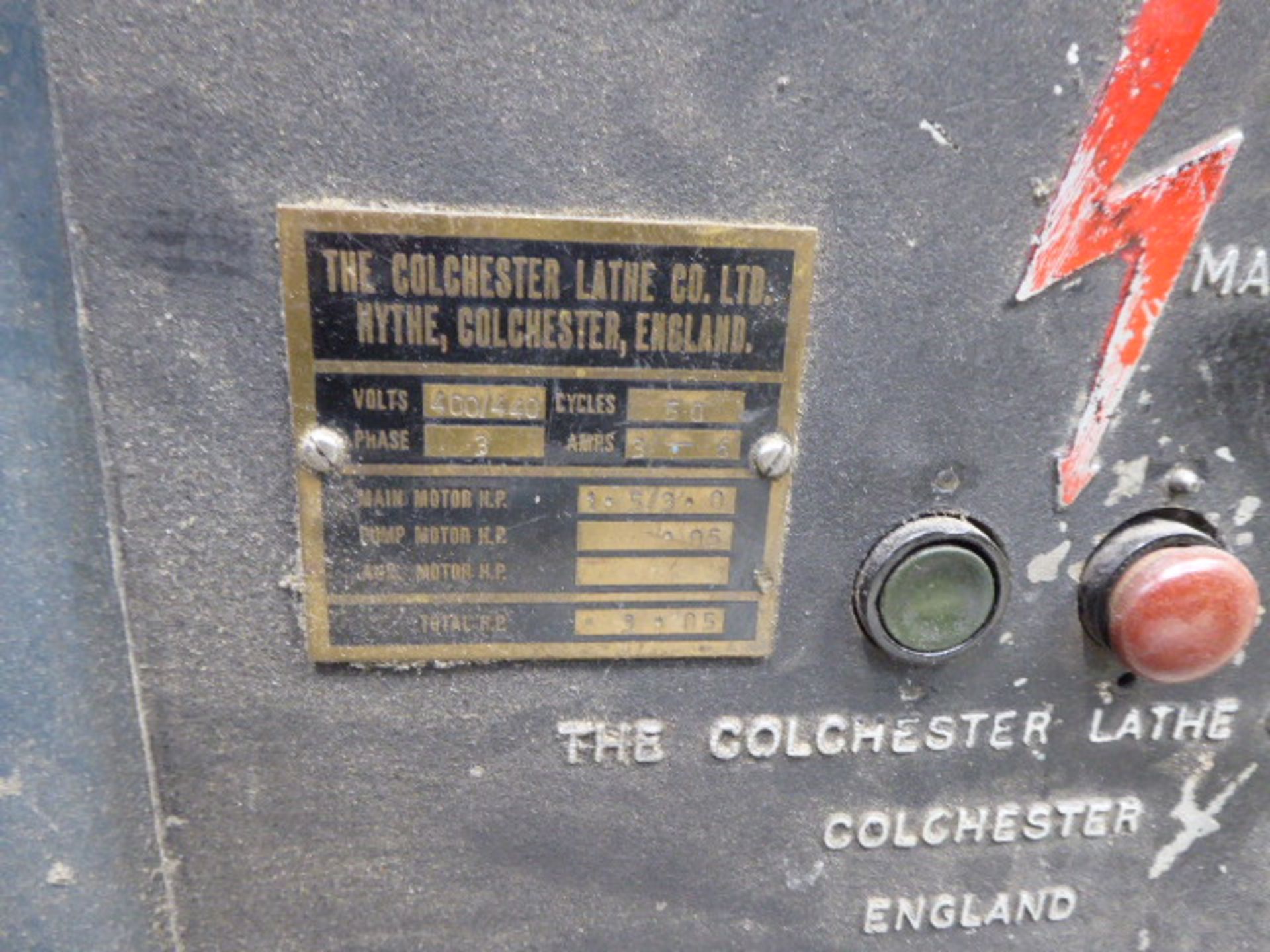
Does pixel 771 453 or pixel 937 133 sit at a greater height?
pixel 937 133

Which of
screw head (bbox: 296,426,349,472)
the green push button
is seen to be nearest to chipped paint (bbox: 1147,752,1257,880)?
the green push button

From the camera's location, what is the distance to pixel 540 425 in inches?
24.8

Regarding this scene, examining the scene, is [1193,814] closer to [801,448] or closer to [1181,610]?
[1181,610]

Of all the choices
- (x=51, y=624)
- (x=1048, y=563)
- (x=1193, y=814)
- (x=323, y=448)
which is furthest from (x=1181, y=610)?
(x=51, y=624)

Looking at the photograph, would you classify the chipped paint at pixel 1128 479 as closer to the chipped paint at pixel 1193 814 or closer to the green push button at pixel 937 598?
the green push button at pixel 937 598

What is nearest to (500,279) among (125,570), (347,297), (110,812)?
(347,297)

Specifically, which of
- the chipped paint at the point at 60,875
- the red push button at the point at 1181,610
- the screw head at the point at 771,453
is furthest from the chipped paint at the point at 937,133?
the chipped paint at the point at 60,875

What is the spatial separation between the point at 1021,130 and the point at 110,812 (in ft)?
2.47

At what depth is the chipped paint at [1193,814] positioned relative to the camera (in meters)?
0.78

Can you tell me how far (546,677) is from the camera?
2.29ft

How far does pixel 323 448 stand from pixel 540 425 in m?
0.14

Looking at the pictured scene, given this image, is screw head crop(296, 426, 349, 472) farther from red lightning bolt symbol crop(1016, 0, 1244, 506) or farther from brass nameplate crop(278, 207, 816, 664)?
red lightning bolt symbol crop(1016, 0, 1244, 506)

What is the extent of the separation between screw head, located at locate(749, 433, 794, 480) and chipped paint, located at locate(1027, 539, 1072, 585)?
0.22 metres

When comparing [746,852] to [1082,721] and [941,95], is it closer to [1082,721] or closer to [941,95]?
[1082,721]
